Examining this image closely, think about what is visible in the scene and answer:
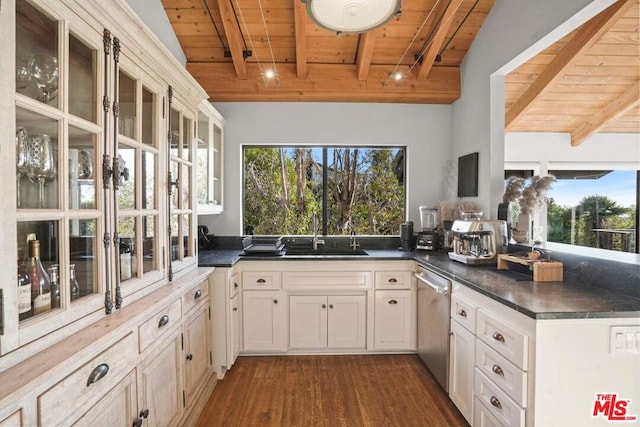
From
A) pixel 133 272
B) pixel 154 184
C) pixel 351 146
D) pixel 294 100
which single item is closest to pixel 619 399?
pixel 133 272

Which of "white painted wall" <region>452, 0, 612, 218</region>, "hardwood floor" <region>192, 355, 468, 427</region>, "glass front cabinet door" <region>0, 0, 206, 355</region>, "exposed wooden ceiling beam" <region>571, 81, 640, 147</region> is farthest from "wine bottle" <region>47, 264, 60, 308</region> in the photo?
"exposed wooden ceiling beam" <region>571, 81, 640, 147</region>

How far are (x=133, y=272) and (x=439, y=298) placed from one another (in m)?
2.01

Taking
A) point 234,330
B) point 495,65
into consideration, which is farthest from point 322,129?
point 234,330

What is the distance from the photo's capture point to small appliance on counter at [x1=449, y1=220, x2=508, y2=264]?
92.4 inches

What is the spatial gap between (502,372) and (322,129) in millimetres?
2705

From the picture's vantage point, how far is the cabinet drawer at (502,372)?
1444 mm

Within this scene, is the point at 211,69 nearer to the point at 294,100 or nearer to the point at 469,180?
the point at 294,100

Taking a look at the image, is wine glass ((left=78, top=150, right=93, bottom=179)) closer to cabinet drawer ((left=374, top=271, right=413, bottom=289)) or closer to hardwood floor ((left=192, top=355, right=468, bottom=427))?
hardwood floor ((left=192, top=355, right=468, bottom=427))

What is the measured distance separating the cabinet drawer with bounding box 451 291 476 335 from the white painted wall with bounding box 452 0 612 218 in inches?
40.3

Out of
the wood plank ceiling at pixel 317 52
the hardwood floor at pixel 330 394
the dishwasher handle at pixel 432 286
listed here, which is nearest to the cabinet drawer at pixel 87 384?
the hardwood floor at pixel 330 394

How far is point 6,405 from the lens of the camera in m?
0.76

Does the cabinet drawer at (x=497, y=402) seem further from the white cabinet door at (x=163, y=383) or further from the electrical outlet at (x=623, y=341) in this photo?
the white cabinet door at (x=163, y=383)

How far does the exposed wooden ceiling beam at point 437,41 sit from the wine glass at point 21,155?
283cm

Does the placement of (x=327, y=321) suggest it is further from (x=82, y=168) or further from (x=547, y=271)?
(x=82, y=168)
